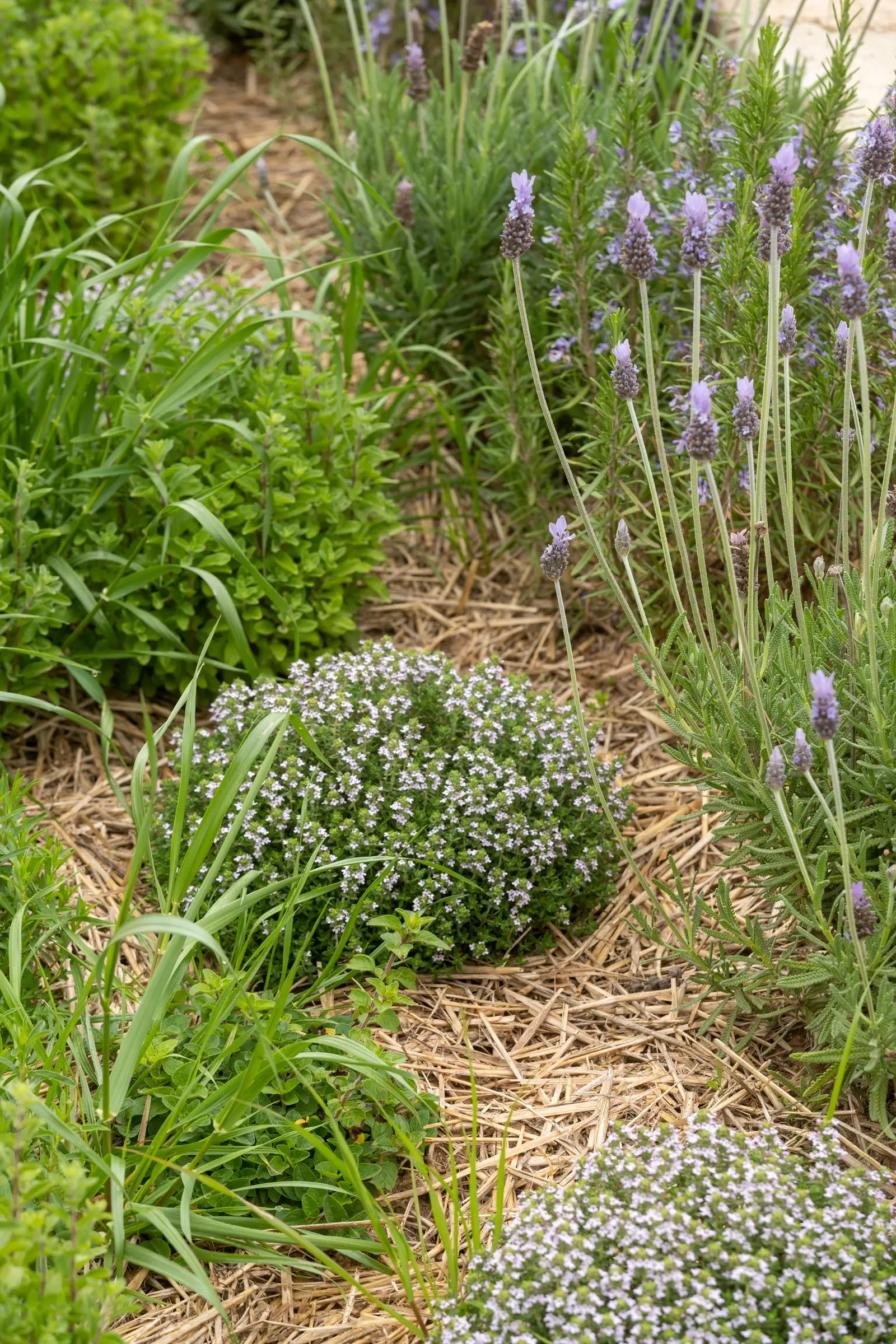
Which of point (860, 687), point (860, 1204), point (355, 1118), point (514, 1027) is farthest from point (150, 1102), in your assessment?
point (860, 687)

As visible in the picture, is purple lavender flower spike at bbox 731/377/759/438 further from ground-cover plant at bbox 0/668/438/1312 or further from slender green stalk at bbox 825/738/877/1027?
ground-cover plant at bbox 0/668/438/1312

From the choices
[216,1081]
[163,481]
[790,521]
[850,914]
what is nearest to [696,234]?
[790,521]

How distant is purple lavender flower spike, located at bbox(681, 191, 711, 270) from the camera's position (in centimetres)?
193

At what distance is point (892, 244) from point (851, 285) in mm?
270

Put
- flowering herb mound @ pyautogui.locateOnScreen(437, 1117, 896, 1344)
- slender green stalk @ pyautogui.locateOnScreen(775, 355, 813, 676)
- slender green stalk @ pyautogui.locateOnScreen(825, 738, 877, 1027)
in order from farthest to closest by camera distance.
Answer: slender green stalk @ pyautogui.locateOnScreen(775, 355, 813, 676) → slender green stalk @ pyautogui.locateOnScreen(825, 738, 877, 1027) → flowering herb mound @ pyautogui.locateOnScreen(437, 1117, 896, 1344)

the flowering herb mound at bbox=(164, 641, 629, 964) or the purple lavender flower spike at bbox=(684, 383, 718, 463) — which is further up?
the purple lavender flower spike at bbox=(684, 383, 718, 463)

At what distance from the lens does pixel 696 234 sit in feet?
6.41

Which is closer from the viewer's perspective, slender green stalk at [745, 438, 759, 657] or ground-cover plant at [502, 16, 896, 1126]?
ground-cover plant at [502, 16, 896, 1126]

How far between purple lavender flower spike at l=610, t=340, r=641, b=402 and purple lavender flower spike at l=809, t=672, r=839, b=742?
2.06ft

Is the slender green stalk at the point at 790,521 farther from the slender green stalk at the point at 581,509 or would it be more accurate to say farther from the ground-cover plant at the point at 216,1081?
the ground-cover plant at the point at 216,1081

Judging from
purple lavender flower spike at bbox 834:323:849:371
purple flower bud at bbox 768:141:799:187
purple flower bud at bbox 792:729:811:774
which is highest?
purple flower bud at bbox 768:141:799:187

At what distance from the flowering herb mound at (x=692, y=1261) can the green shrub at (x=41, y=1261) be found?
48 cm

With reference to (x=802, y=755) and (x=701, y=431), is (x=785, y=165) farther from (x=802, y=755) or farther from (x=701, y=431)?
(x=802, y=755)

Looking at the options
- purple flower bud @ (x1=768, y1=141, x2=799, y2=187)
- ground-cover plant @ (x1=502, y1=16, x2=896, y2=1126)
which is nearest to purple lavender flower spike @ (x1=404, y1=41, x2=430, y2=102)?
ground-cover plant @ (x1=502, y1=16, x2=896, y2=1126)
